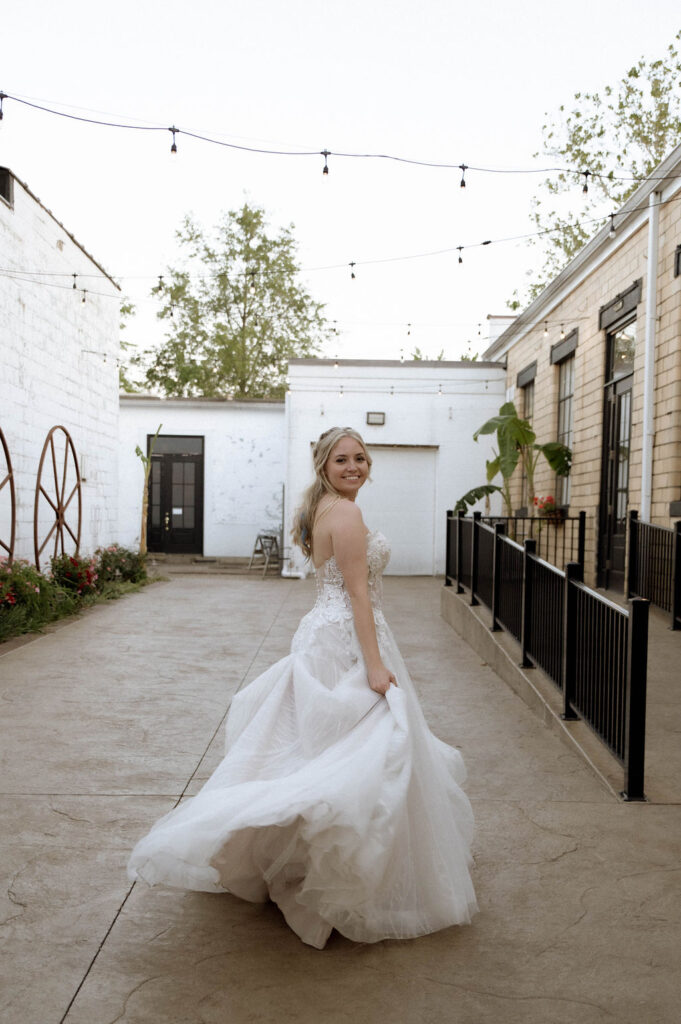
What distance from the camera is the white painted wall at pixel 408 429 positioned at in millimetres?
15688

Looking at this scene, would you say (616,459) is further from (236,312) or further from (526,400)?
(236,312)

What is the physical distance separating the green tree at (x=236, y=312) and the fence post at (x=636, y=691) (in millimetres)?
25585

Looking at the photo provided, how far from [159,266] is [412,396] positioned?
17.4m

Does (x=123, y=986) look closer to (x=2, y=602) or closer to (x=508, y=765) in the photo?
(x=508, y=765)

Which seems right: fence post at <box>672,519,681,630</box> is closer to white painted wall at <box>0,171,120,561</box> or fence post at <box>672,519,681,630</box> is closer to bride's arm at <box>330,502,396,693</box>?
bride's arm at <box>330,502,396,693</box>

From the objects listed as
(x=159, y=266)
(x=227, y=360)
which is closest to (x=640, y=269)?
(x=227, y=360)

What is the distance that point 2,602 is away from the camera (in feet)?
26.9

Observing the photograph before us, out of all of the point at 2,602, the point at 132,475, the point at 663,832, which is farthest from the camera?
the point at 132,475

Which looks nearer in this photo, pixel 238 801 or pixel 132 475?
pixel 238 801

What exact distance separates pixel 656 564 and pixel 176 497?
1223cm

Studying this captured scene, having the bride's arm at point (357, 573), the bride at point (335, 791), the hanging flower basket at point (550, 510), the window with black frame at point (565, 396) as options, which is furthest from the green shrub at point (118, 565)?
the bride's arm at point (357, 573)

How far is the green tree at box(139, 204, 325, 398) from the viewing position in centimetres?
2853

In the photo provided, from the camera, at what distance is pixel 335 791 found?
2354mm

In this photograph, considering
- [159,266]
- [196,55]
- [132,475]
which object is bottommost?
[132,475]
